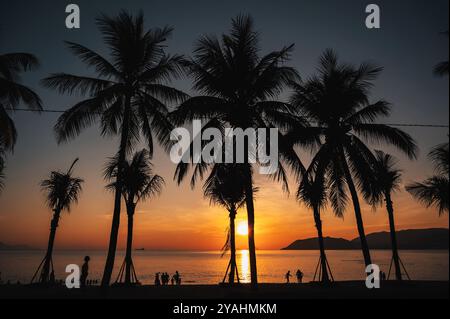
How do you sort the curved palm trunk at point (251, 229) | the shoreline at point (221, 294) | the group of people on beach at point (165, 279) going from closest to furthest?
the shoreline at point (221, 294) < the curved palm trunk at point (251, 229) < the group of people on beach at point (165, 279)

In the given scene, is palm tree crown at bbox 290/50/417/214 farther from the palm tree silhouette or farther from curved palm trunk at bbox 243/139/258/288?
the palm tree silhouette

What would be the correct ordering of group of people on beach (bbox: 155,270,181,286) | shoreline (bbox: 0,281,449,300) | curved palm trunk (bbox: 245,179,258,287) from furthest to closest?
group of people on beach (bbox: 155,270,181,286), curved palm trunk (bbox: 245,179,258,287), shoreline (bbox: 0,281,449,300)

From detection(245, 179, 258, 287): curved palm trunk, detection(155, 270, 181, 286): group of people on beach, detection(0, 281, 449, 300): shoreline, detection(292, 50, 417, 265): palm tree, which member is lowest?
detection(155, 270, 181, 286): group of people on beach

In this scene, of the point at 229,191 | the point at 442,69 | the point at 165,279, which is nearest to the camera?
the point at 442,69

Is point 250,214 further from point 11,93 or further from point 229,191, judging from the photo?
point 11,93

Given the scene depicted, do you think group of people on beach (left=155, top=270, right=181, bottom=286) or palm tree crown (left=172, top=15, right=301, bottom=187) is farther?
group of people on beach (left=155, top=270, right=181, bottom=286)

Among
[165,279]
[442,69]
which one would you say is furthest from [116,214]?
[165,279]

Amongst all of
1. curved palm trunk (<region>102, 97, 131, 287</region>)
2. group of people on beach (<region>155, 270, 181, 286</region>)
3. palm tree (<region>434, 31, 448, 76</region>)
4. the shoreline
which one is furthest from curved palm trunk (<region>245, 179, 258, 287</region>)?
group of people on beach (<region>155, 270, 181, 286</region>)

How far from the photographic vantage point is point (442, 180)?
17.7 metres

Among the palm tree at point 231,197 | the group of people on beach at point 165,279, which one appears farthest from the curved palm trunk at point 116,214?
the group of people on beach at point 165,279

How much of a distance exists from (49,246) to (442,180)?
72.6 feet

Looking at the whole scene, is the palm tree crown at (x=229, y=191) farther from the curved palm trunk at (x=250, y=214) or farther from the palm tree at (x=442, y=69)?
the palm tree at (x=442, y=69)
